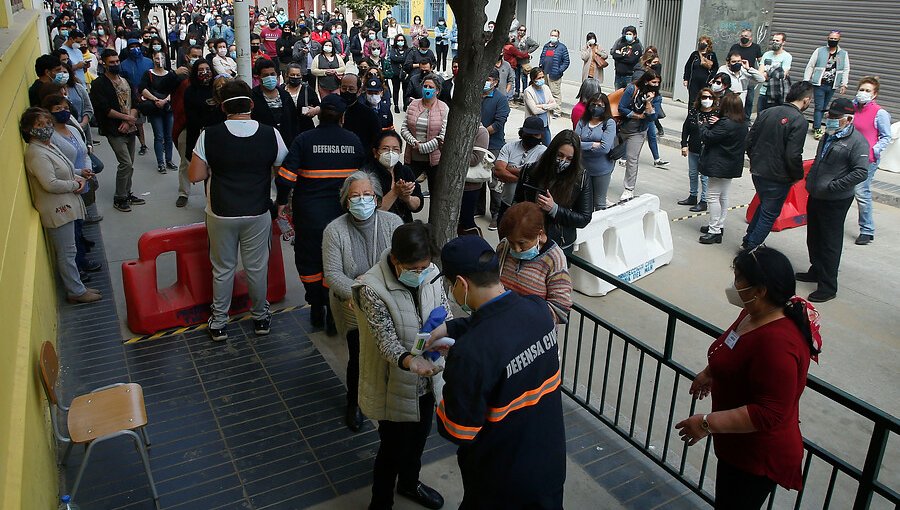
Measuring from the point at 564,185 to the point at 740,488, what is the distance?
113 inches

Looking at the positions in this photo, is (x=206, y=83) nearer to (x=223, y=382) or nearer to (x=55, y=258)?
(x=55, y=258)

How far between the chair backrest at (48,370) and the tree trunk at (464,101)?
2653mm

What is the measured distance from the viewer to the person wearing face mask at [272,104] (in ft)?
28.0

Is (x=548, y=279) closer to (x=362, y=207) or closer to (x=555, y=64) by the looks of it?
(x=362, y=207)

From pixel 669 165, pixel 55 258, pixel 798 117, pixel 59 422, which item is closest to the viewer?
pixel 59 422

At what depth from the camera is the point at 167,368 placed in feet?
19.3

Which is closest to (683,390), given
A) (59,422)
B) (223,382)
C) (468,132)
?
(468,132)

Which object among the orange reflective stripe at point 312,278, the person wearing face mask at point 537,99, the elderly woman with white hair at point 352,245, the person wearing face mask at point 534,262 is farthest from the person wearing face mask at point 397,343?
the person wearing face mask at point 537,99

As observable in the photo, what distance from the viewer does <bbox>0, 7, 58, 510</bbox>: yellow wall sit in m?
3.22

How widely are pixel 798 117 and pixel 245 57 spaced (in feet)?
20.0

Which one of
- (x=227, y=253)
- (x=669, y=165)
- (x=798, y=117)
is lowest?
(x=669, y=165)

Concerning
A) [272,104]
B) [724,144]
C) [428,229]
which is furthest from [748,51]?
[428,229]

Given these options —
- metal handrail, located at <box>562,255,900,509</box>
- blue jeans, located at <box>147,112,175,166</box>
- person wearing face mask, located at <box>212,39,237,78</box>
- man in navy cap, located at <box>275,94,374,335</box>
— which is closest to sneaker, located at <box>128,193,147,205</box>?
blue jeans, located at <box>147,112,175,166</box>

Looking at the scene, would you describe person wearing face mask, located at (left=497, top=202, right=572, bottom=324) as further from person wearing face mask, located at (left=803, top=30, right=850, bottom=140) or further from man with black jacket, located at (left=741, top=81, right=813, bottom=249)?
person wearing face mask, located at (left=803, top=30, right=850, bottom=140)
